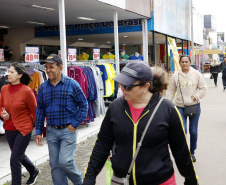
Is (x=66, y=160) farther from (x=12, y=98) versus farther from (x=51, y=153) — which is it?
(x=12, y=98)

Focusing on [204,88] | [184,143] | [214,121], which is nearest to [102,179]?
[204,88]

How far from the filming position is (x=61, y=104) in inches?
161

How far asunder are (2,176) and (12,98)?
4.90 feet

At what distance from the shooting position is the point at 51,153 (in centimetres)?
407

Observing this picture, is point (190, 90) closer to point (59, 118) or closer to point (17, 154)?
point (59, 118)

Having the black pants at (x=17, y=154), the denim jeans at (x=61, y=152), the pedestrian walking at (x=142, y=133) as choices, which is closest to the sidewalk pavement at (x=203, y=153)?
the black pants at (x=17, y=154)

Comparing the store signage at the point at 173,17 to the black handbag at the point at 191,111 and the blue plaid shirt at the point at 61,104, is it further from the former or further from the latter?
the blue plaid shirt at the point at 61,104

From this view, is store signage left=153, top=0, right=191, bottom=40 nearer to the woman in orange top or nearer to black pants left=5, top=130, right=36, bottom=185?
the woman in orange top

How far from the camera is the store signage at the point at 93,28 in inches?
607

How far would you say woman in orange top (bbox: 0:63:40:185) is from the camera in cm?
434

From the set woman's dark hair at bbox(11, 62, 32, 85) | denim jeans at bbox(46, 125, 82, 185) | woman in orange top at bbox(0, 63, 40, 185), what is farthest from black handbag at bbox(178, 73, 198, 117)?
woman's dark hair at bbox(11, 62, 32, 85)

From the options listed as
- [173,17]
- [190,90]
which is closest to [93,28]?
[173,17]

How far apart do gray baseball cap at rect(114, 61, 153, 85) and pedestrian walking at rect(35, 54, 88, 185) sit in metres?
1.86

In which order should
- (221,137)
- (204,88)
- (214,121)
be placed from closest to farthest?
(204,88), (221,137), (214,121)
